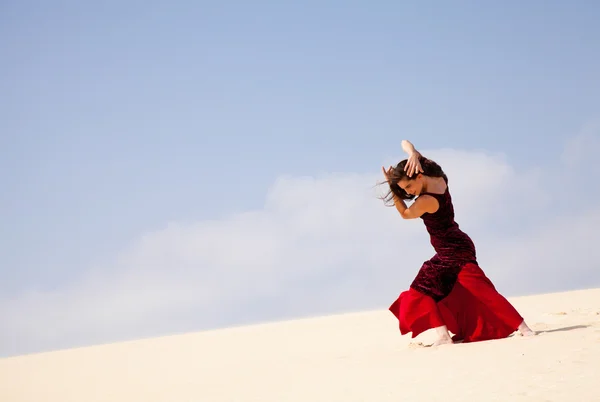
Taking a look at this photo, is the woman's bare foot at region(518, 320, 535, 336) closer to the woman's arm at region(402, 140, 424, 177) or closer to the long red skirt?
the long red skirt

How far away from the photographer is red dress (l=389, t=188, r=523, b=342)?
650 centimetres

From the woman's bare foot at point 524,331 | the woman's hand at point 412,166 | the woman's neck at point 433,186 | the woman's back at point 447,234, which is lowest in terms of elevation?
the woman's bare foot at point 524,331

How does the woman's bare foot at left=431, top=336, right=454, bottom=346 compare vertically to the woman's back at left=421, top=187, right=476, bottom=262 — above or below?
below

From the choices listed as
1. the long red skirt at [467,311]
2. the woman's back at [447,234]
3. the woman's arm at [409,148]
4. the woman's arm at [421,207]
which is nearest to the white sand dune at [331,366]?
the long red skirt at [467,311]

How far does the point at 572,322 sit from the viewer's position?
7.72m

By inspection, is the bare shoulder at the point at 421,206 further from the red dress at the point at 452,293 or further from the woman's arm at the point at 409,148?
the woman's arm at the point at 409,148

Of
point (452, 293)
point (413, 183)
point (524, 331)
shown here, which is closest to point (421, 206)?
point (413, 183)

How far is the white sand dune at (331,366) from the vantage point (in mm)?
4352

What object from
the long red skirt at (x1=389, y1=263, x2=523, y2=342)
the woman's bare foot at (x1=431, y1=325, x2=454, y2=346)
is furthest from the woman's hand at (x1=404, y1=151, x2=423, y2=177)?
the woman's bare foot at (x1=431, y1=325, x2=454, y2=346)

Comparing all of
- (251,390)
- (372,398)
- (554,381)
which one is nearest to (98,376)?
(251,390)

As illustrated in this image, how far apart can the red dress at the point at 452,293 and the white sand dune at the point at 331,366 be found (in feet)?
1.04

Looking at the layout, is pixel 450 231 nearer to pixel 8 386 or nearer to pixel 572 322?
pixel 572 322

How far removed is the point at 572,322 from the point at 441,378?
A: 3.77 m

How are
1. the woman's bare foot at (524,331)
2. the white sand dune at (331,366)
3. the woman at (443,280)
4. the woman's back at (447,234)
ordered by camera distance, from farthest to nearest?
1. the woman's back at (447,234)
2. the woman at (443,280)
3. the woman's bare foot at (524,331)
4. the white sand dune at (331,366)
